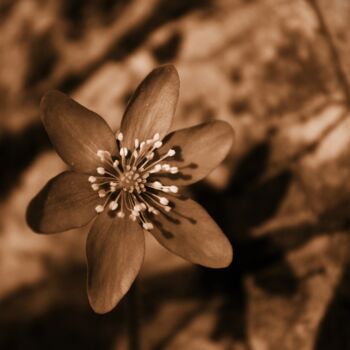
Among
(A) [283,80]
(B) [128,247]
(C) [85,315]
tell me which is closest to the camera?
(B) [128,247]

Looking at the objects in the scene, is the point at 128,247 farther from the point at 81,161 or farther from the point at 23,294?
the point at 23,294

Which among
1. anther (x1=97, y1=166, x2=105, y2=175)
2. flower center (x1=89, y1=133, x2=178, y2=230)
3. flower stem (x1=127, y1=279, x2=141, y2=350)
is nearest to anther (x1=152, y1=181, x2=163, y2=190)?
flower center (x1=89, y1=133, x2=178, y2=230)

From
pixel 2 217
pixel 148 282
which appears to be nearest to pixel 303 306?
pixel 148 282

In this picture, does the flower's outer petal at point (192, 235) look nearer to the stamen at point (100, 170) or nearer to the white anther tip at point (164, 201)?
the white anther tip at point (164, 201)

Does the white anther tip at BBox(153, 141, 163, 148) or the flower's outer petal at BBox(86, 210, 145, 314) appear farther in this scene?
the white anther tip at BBox(153, 141, 163, 148)

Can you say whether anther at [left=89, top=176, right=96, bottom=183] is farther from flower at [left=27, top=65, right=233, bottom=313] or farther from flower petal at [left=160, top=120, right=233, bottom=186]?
flower petal at [left=160, top=120, right=233, bottom=186]

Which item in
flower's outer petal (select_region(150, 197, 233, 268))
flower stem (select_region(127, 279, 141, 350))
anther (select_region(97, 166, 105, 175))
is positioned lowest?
flower stem (select_region(127, 279, 141, 350))

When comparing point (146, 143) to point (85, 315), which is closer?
point (146, 143)

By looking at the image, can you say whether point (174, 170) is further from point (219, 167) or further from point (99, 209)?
point (219, 167)

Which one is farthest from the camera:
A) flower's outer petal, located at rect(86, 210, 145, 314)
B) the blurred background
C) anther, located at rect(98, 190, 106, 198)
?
the blurred background
